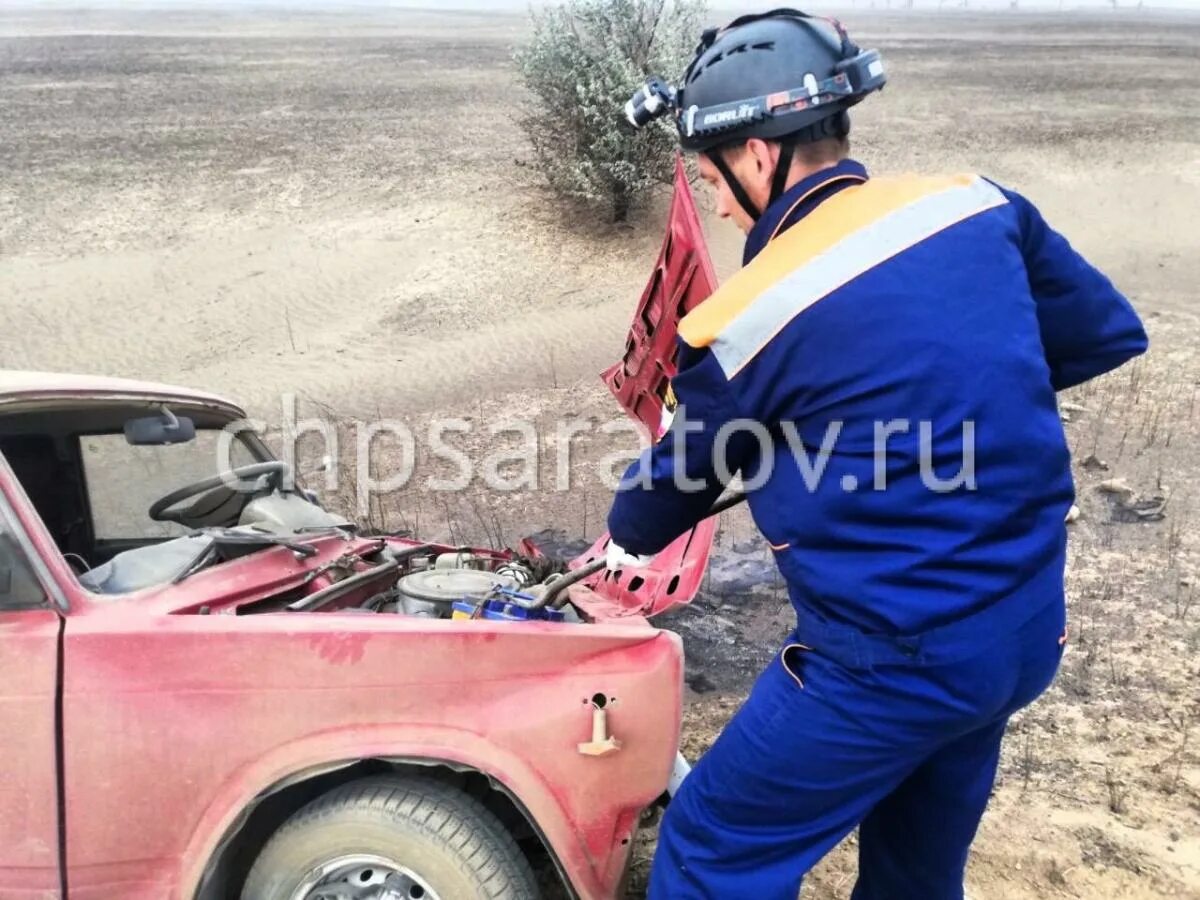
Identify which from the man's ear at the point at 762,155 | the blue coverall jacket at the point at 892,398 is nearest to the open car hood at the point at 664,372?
the man's ear at the point at 762,155

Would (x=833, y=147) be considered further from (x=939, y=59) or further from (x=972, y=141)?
(x=939, y=59)

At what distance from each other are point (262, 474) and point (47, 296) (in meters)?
10.2

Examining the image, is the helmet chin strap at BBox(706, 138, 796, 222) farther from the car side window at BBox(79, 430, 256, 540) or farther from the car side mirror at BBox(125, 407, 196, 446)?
the car side window at BBox(79, 430, 256, 540)

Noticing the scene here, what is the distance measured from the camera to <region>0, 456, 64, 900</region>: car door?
261 centimetres

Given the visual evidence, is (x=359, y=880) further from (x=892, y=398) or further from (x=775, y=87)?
(x=775, y=87)

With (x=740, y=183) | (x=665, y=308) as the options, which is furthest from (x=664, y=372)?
(x=740, y=183)

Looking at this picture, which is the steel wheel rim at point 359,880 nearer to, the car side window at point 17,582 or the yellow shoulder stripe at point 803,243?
the car side window at point 17,582

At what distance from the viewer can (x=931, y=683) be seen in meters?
2.14

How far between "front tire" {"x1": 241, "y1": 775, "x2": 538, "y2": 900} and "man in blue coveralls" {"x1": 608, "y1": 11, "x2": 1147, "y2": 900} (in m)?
0.46

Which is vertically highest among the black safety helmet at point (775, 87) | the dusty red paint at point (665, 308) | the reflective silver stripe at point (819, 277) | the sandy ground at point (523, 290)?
the black safety helmet at point (775, 87)

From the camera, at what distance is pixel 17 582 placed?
8.79 feet

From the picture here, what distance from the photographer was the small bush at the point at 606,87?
42.4 ft

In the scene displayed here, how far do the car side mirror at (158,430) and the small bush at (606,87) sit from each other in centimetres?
982

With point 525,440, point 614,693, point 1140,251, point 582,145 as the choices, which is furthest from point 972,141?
point 614,693
